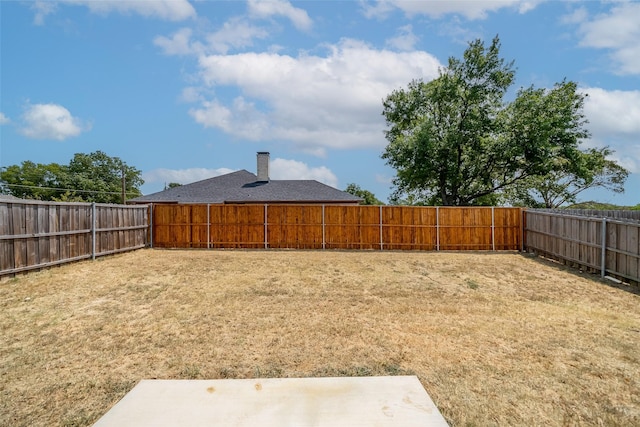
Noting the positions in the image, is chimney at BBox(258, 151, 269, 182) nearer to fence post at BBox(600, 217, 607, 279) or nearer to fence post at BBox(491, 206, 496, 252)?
fence post at BBox(491, 206, 496, 252)

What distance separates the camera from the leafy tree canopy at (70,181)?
39.9 meters

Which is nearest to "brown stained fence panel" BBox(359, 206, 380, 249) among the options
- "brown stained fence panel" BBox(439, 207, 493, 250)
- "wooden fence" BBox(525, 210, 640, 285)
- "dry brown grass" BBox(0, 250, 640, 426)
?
"brown stained fence panel" BBox(439, 207, 493, 250)

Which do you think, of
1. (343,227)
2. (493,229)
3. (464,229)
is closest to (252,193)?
(343,227)

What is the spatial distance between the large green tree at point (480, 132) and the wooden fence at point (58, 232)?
49.7ft

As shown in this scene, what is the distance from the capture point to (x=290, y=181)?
2244 cm

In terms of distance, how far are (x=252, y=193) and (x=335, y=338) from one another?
1715 centimetres

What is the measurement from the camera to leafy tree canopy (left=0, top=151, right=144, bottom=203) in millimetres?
39906

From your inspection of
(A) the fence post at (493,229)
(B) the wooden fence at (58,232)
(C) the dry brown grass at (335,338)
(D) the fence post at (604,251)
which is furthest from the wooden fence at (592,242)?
(B) the wooden fence at (58,232)

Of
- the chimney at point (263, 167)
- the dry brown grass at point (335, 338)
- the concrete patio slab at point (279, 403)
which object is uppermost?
the chimney at point (263, 167)

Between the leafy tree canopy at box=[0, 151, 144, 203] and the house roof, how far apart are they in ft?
74.3

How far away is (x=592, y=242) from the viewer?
9211mm

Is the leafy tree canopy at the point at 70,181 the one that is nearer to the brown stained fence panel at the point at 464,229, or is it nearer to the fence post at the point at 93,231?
the fence post at the point at 93,231

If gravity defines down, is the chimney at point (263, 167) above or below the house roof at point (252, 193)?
above

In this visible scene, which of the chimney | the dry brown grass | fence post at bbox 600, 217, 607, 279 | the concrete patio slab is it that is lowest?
the dry brown grass
